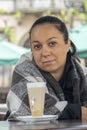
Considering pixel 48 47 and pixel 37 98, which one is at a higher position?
pixel 48 47

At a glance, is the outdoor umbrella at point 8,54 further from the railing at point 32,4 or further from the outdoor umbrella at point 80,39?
the railing at point 32,4

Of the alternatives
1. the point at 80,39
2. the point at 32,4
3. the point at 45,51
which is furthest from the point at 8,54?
the point at 32,4

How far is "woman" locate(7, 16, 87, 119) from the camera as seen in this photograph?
2.45 m

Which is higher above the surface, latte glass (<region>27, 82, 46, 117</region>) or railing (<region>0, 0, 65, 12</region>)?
railing (<region>0, 0, 65, 12</region>)

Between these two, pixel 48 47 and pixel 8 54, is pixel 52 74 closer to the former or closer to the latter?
pixel 48 47

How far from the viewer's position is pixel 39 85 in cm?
220

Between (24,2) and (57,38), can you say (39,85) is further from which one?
(24,2)

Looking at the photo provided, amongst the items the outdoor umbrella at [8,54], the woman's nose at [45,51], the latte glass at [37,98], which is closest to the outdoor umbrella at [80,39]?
the outdoor umbrella at [8,54]

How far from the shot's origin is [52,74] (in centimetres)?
270

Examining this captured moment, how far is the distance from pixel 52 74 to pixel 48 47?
181 millimetres

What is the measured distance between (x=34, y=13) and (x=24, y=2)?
2.31ft

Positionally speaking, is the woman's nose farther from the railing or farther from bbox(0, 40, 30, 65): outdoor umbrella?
the railing

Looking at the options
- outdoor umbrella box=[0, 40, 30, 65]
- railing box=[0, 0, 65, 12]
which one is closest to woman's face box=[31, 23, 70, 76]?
outdoor umbrella box=[0, 40, 30, 65]

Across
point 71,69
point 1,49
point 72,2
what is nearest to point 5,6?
point 72,2
